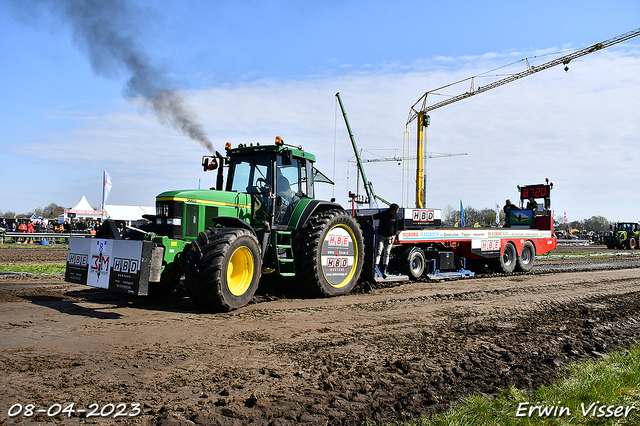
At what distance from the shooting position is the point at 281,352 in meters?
4.94

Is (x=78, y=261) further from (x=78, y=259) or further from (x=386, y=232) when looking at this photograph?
(x=386, y=232)

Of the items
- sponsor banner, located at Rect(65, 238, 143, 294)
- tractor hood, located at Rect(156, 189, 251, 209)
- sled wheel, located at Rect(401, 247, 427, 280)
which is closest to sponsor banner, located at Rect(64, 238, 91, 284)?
sponsor banner, located at Rect(65, 238, 143, 294)

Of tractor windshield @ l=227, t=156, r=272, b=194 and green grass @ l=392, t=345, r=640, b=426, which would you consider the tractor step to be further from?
green grass @ l=392, t=345, r=640, b=426

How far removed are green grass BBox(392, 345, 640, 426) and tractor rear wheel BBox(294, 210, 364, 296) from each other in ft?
15.5

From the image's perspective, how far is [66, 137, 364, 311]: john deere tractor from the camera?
6.62 m

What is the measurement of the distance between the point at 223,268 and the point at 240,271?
793 mm

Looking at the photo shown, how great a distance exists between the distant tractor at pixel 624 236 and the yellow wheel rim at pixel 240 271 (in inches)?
1466

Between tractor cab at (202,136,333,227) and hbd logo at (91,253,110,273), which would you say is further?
tractor cab at (202,136,333,227)

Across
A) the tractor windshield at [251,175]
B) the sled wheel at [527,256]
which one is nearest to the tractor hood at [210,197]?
the tractor windshield at [251,175]

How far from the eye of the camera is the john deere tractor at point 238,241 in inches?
261

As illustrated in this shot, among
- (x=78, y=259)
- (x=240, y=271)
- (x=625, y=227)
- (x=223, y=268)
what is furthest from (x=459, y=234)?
(x=625, y=227)

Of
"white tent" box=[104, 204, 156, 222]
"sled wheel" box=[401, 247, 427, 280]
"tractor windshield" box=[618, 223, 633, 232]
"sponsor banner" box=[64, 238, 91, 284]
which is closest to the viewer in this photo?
"sponsor banner" box=[64, 238, 91, 284]

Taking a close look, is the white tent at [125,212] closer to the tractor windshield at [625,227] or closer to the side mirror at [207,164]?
the side mirror at [207,164]

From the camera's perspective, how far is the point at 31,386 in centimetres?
377
